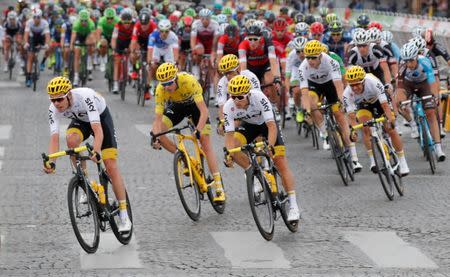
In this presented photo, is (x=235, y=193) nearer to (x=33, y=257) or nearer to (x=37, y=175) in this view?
(x=37, y=175)

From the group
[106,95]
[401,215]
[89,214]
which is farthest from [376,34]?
[106,95]

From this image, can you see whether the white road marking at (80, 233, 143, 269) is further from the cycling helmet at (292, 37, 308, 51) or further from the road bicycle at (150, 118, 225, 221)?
the cycling helmet at (292, 37, 308, 51)

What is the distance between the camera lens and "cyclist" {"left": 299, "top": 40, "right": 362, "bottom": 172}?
18938mm

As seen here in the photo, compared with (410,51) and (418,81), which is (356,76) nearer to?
(410,51)

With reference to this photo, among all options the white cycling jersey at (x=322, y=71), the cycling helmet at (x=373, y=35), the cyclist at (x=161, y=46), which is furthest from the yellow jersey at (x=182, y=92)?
the cyclist at (x=161, y=46)

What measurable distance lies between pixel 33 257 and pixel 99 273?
3.37 feet

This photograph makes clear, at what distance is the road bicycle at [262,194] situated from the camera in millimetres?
13867

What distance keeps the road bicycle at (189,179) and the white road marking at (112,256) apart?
1144 millimetres

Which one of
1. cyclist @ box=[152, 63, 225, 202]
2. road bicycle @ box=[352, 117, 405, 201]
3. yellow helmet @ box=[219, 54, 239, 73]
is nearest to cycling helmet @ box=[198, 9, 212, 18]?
yellow helmet @ box=[219, 54, 239, 73]

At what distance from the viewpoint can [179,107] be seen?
1608cm

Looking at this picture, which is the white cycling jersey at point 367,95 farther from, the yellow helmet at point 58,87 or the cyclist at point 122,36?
the cyclist at point 122,36

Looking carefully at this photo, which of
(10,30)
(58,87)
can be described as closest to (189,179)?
(58,87)

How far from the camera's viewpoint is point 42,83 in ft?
120

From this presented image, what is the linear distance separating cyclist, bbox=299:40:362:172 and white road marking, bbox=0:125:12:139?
6.40 meters
